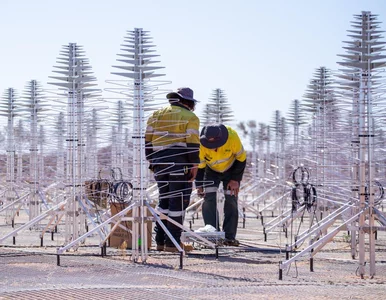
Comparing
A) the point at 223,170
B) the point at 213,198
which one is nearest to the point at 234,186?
the point at 223,170

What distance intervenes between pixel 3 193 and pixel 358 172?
13.8 metres

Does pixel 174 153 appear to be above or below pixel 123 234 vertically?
above

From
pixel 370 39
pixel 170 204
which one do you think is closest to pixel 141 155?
pixel 170 204

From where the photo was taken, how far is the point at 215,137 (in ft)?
48.0

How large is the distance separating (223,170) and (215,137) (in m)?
0.74

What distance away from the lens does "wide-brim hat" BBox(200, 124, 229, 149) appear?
48.0 ft

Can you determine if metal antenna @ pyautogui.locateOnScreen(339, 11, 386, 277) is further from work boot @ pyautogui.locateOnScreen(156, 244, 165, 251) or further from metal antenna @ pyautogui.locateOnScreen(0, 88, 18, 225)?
metal antenna @ pyautogui.locateOnScreen(0, 88, 18, 225)

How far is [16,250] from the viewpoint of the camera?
503 inches

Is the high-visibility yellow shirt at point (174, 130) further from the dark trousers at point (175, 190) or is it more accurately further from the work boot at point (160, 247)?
the work boot at point (160, 247)

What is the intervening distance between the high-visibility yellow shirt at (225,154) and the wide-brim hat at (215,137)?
0.20m

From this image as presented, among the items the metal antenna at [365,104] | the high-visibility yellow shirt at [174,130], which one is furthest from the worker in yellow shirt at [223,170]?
the metal antenna at [365,104]

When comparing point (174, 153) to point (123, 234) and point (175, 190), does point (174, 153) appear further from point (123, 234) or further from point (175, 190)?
point (123, 234)

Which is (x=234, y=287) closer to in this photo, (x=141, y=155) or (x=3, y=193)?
(x=141, y=155)

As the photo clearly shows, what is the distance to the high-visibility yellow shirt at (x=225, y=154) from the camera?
14.9m
